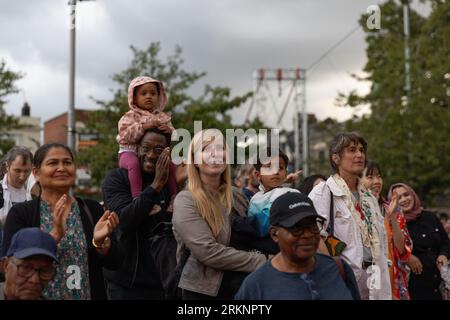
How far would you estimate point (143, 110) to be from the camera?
5438mm

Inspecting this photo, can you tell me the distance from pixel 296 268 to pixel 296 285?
0.40 ft

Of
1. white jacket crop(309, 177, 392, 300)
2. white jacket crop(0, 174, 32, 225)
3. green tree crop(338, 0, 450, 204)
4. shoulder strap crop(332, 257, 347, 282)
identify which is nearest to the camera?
shoulder strap crop(332, 257, 347, 282)

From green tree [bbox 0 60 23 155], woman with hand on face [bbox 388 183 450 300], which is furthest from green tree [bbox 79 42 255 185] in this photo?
woman with hand on face [bbox 388 183 450 300]

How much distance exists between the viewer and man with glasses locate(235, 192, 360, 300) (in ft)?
11.6

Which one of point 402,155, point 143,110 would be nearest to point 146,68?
point 402,155

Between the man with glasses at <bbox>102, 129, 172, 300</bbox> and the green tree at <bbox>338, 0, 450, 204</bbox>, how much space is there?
14.5 m

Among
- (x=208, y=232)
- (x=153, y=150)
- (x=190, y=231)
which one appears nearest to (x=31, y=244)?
(x=190, y=231)

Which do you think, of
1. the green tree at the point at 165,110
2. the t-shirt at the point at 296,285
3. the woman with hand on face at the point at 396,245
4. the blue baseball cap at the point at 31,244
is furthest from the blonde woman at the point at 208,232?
the green tree at the point at 165,110

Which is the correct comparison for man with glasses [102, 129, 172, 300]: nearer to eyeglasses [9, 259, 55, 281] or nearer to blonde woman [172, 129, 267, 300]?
blonde woman [172, 129, 267, 300]

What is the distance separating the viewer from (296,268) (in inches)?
144

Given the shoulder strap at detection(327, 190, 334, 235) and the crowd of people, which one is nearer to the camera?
the crowd of people
